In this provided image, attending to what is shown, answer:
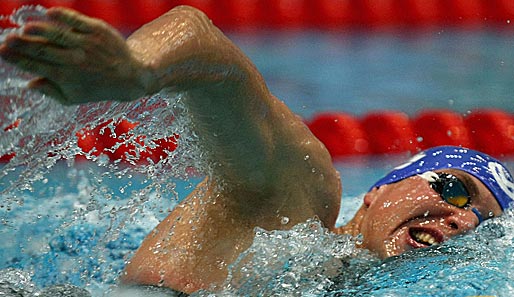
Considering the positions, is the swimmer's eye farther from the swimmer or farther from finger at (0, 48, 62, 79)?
finger at (0, 48, 62, 79)

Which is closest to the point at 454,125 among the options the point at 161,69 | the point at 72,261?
the point at 72,261

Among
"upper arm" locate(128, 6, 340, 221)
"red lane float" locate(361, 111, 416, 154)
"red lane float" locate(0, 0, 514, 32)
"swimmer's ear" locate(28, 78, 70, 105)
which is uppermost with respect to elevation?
"swimmer's ear" locate(28, 78, 70, 105)

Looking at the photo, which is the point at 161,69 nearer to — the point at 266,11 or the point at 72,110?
the point at 72,110

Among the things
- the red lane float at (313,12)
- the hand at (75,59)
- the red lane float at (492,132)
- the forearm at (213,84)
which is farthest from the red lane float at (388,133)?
the hand at (75,59)

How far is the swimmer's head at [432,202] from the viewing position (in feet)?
4.57

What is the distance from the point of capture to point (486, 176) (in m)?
1.46

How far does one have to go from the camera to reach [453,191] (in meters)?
1.44

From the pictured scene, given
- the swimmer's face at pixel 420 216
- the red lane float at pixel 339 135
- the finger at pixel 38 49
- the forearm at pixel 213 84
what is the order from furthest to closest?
the red lane float at pixel 339 135 < the swimmer's face at pixel 420 216 < the forearm at pixel 213 84 < the finger at pixel 38 49

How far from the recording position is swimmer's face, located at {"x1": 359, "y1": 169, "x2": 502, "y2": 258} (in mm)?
A: 1387

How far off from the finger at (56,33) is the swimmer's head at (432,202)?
32.5 inches

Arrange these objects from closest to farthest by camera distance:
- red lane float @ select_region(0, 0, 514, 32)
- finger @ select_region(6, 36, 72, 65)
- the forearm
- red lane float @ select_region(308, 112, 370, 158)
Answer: finger @ select_region(6, 36, 72, 65) < the forearm < red lane float @ select_region(308, 112, 370, 158) < red lane float @ select_region(0, 0, 514, 32)

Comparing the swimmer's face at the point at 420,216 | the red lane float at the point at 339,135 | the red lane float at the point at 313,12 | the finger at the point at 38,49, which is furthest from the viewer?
the red lane float at the point at 313,12

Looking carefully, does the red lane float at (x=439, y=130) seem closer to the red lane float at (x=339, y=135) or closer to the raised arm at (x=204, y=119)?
the red lane float at (x=339, y=135)

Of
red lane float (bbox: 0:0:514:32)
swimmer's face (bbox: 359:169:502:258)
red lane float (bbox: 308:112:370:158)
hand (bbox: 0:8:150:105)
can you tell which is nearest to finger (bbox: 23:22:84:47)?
hand (bbox: 0:8:150:105)
